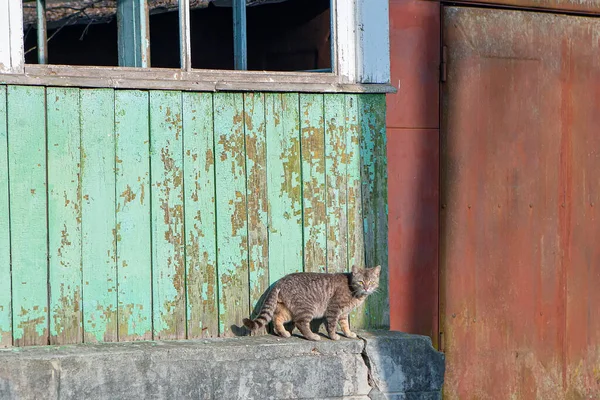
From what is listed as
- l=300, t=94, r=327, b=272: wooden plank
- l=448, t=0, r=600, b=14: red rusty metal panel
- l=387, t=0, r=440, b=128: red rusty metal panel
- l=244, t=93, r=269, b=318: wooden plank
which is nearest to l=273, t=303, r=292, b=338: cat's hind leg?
l=244, t=93, r=269, b=318: wooden plank

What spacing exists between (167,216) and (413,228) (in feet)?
5.14

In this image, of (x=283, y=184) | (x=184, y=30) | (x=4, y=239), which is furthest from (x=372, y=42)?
(x=4, y=239)

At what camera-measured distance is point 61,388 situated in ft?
15.0

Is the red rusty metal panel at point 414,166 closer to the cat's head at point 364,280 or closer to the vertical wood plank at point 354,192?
the vertical wood plank at point 354,192

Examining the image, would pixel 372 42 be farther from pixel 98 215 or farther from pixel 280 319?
pixel 98 215

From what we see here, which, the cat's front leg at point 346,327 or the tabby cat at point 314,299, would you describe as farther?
the cat's front leg at point 346,327

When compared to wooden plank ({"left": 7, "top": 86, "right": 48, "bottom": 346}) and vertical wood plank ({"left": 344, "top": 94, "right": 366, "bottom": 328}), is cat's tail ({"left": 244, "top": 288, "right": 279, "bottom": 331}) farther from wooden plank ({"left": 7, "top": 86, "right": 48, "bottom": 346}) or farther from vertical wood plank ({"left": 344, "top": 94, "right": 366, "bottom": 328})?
wooden plank ({"left": 7, "top": 86, "right": 48, "bottom": 346})

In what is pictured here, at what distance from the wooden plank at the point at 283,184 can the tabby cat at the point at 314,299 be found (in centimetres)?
13

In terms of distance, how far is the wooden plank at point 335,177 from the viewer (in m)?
5.45

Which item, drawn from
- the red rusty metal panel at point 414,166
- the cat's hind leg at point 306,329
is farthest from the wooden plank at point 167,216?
the red rusty metal panel at point 414,166

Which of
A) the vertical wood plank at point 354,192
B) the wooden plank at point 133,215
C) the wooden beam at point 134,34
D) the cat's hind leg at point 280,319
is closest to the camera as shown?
the wooden plank at point 133,215

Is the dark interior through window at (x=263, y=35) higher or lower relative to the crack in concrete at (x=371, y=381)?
higher

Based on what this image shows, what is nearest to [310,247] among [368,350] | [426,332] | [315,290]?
[315,290]

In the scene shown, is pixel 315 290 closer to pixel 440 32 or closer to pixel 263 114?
pixel 263 114
